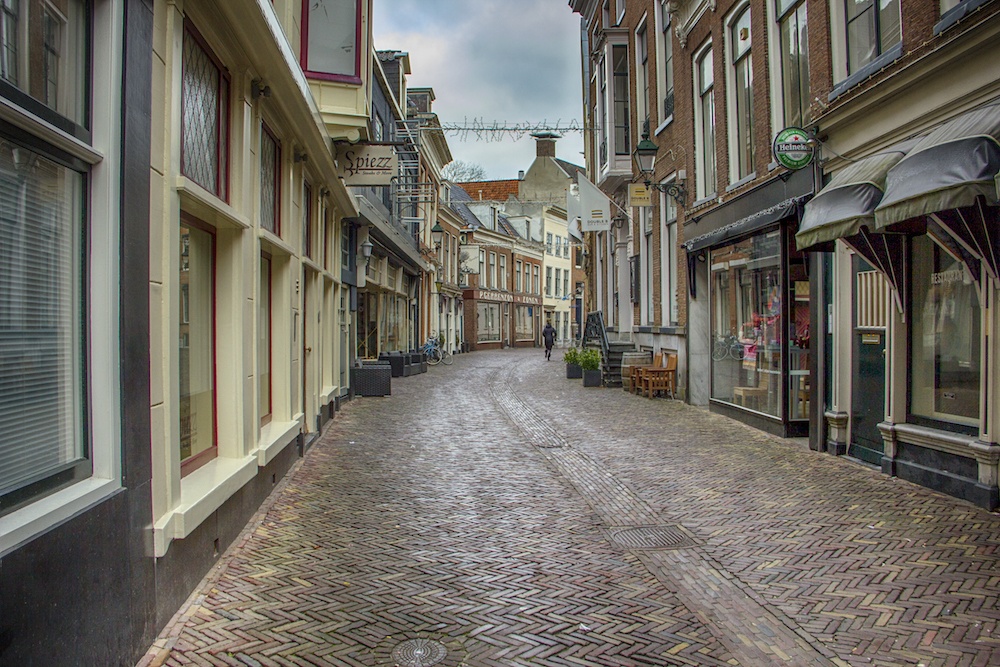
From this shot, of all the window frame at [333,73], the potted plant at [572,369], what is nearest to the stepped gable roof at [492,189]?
the potted plant at [572,369]

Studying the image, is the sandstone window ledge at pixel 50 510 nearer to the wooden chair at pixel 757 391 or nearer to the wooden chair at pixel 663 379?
the wooden chair at pixel 757 391

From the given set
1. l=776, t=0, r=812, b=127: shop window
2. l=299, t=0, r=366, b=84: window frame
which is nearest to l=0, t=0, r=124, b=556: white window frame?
l=299, t=0, r=366, b=84: window frame

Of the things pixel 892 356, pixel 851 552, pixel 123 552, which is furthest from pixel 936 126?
pixel 123 552

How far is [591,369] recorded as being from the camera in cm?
1691

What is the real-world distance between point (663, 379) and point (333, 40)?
27.9 feet

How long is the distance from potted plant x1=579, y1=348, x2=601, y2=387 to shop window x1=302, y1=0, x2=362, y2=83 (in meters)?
9.78

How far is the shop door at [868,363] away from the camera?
7121 millimetres

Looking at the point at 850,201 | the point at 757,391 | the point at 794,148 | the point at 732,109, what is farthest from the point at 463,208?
the point at 850,201

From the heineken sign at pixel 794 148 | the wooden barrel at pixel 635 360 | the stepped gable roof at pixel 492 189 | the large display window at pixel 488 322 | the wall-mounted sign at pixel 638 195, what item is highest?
the stepped gable roof at pixel 492 189

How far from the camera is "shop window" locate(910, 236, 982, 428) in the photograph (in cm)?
598

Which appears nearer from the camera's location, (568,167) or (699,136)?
(699,136)

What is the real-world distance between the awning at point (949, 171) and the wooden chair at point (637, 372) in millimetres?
9089

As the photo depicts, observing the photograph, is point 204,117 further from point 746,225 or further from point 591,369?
point 591,369

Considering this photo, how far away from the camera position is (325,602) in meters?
3.89
